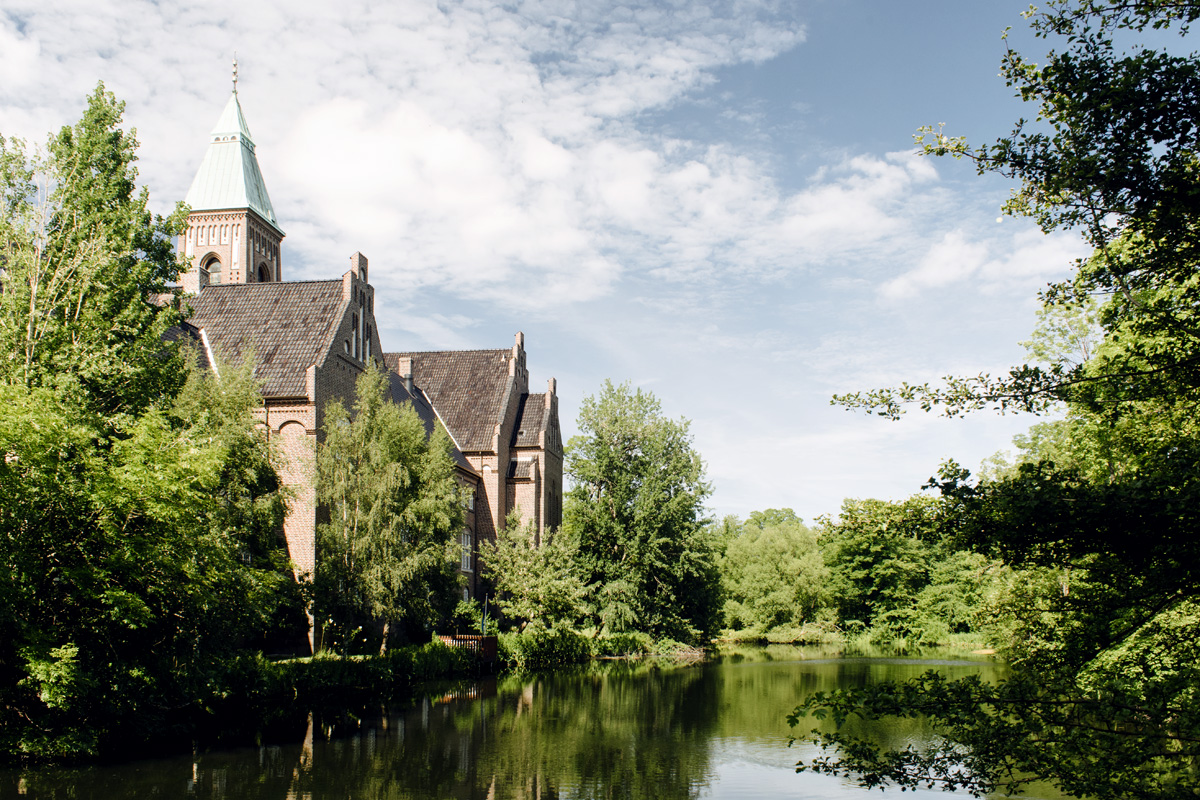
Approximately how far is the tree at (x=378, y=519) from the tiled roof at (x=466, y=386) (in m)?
18.7

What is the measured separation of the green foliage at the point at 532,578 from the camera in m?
38.1

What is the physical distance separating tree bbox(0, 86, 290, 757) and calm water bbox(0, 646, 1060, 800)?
6.15 ft

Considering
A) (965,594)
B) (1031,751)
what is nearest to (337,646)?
(1031,751)

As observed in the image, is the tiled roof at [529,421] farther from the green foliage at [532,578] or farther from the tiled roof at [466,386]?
the green foliage at [532,578]

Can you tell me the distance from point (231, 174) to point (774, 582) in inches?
1799

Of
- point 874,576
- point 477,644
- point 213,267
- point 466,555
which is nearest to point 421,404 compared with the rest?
point 466,555

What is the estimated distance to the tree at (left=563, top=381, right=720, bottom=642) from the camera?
48.4 m

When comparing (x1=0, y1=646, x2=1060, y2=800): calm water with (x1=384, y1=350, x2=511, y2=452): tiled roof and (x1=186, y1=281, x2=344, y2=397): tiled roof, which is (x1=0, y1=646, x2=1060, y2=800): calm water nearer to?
(x1=186, y1=281, x2=344, y2=397): tiled roof

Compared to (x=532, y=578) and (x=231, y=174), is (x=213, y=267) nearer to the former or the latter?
(x=231, y=174)

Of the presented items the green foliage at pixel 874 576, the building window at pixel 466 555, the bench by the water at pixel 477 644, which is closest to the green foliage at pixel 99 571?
the bench by the water at pixel 477 644

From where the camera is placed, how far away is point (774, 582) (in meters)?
62.9

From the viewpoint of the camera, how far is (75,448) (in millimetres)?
15438

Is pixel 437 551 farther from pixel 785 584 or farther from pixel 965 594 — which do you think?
pixel 965 594

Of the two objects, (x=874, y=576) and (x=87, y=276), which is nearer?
(x=87, y=276)
